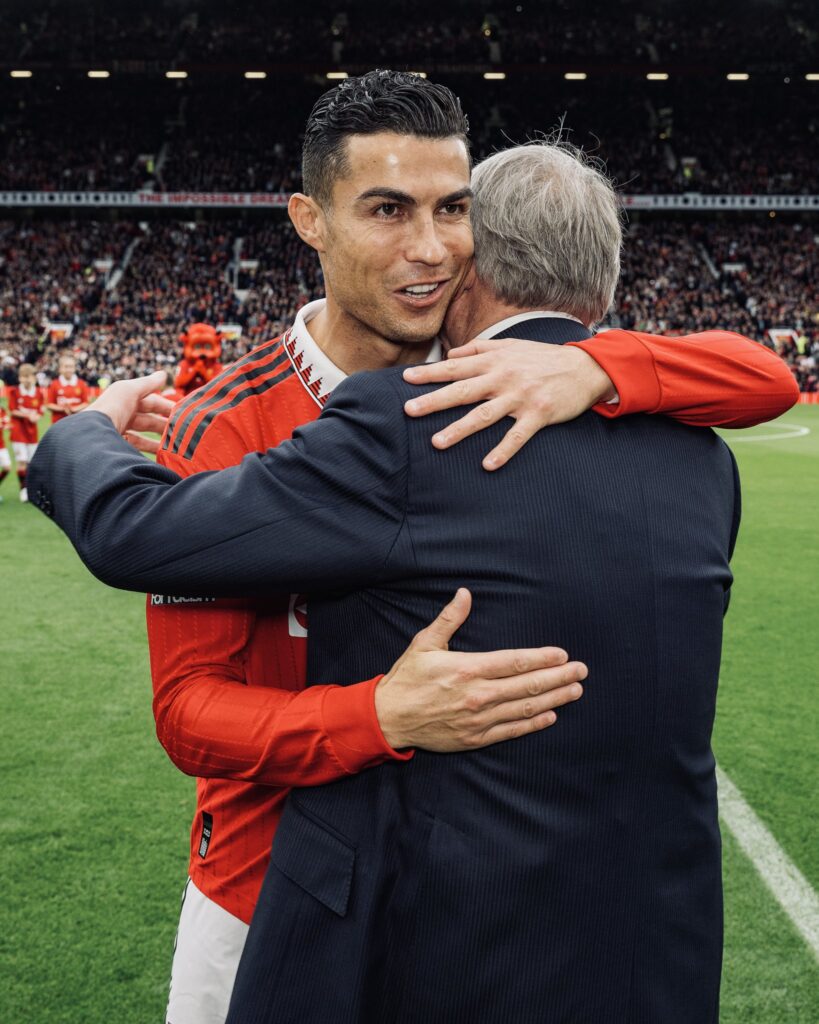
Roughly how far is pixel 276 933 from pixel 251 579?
1.81 ft

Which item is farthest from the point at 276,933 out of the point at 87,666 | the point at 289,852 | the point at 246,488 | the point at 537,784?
the point at 87,666

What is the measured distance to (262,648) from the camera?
76.2 inches

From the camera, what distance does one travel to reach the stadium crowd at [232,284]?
3547 centimetres

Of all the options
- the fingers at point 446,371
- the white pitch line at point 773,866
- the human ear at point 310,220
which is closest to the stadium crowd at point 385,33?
the white pitch line at point 773,866

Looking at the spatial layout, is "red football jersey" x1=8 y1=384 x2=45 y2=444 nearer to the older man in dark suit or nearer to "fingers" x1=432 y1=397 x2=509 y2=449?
the older man in dark suit

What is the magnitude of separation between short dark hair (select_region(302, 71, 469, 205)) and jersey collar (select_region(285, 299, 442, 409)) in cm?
29

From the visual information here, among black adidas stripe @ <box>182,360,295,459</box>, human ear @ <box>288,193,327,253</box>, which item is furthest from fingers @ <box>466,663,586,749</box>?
human ear @ <box>288,193,327,253</box>

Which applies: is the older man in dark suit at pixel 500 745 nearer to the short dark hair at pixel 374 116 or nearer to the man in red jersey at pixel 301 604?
the man in red jersey at pixel 301 604

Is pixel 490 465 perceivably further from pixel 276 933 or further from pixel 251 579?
pixel 276 933

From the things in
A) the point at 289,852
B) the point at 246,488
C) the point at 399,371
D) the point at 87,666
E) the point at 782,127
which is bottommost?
the point at 87,666

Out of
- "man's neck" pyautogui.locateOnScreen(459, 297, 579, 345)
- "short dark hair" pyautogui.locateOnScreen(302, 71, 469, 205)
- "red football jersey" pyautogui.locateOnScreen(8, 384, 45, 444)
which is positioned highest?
"short dark hair" pyautogui.locateOnScreen(302, 71, 469, 205)

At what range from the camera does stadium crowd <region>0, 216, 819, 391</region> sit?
116ft

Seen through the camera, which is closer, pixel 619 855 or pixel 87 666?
pixel 619 855

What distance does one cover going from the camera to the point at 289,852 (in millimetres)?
1566
